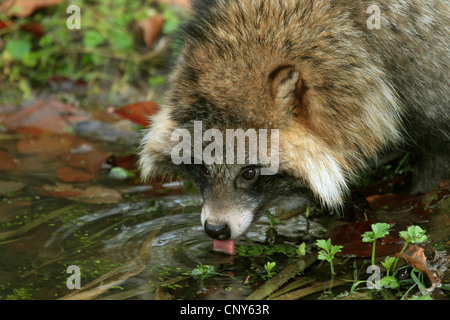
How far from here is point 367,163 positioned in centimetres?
435

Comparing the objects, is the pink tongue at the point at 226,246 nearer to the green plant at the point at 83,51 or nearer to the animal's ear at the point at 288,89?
the animal's ear at the point at 288,89

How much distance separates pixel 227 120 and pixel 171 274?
1026mm

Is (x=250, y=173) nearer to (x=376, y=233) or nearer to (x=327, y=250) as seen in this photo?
(x=327, y=250)

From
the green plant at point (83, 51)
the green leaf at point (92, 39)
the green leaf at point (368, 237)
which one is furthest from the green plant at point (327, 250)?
the green leaf at point (92, 39)

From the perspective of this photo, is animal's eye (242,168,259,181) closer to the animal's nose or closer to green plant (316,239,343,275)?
the animal's nose

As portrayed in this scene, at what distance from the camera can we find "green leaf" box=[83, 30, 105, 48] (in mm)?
7414

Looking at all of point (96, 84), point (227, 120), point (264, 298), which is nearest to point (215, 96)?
point (227, 120)

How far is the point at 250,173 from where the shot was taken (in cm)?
401

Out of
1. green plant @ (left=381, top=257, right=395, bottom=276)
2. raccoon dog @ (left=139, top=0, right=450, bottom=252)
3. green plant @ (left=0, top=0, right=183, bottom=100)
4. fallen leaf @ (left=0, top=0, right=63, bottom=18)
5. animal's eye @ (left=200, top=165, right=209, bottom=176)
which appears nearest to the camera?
green plant @ (left=381, top=257, right=395, bottom=276)

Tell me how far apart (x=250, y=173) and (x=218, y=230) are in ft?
1.43

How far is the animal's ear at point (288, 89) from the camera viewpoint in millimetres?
3734

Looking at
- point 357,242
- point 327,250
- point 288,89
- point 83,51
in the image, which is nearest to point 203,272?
point 327,250

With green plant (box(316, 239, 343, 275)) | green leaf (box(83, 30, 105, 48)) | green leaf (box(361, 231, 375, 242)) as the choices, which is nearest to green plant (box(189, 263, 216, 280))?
green plant (box(316, 239, 343, 275))

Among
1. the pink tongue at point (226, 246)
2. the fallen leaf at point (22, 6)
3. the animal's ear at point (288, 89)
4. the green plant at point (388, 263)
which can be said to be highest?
the fallen leaf at point (22, 6)
